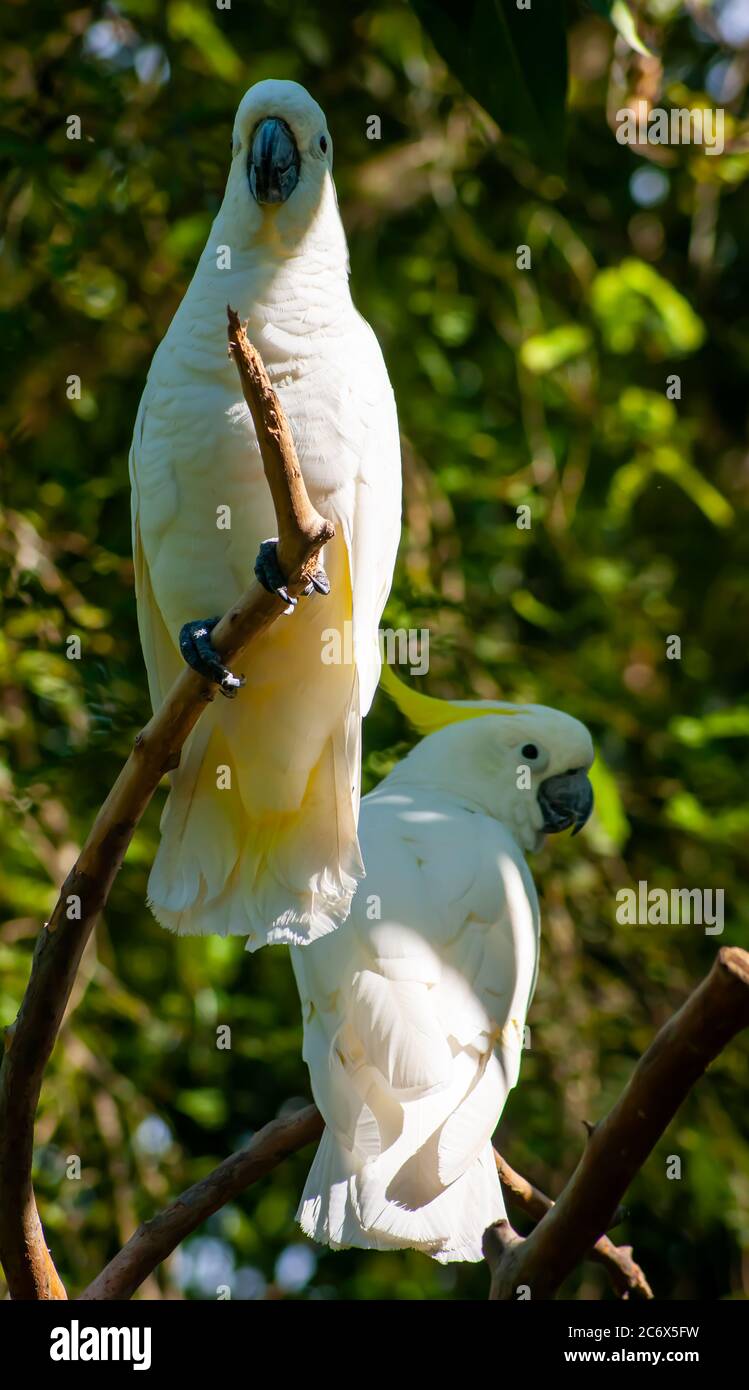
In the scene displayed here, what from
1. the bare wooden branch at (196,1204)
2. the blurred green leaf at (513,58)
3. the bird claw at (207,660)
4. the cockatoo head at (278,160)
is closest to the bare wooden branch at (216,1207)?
the bare wooden branch at (196,1204)

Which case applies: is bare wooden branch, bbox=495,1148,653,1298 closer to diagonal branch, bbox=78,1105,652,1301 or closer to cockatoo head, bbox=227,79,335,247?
diagonal branch, bbox=78,1105,652,1301

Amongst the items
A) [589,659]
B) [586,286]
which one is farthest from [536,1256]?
[586,286]

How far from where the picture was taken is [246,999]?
387cm

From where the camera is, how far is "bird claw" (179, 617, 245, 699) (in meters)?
1.82

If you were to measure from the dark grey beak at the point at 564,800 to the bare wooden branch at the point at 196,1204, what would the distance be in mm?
1018

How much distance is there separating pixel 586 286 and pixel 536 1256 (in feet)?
9.41

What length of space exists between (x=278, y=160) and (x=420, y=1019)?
52.8 inches

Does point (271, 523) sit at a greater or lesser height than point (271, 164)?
lesser

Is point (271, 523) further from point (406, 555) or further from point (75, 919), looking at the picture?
point (406, 555)

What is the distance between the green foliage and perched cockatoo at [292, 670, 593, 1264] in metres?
0.38

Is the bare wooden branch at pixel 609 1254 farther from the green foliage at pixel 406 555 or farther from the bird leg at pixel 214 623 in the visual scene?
the bird leg at pixel 214 623

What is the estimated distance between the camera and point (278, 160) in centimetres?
212

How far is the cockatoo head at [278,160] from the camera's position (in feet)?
6.95

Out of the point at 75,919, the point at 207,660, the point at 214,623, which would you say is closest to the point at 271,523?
the point at 214,623
